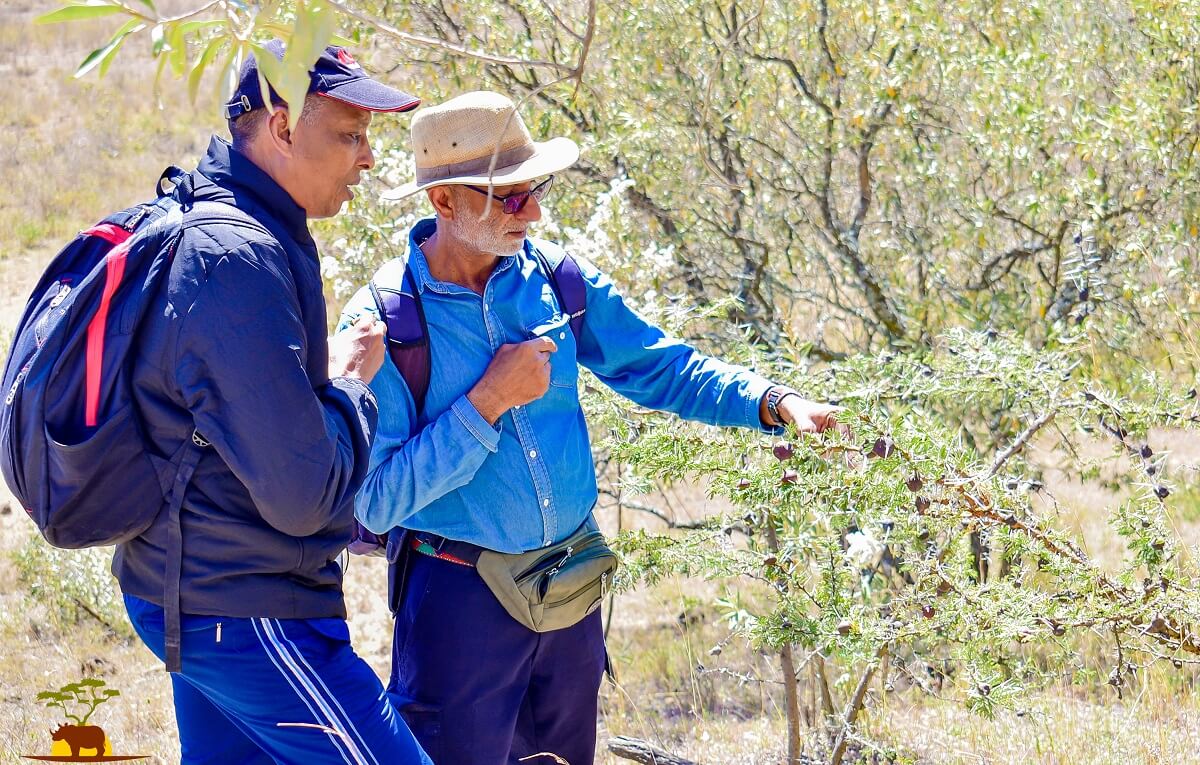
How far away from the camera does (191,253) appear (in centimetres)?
174

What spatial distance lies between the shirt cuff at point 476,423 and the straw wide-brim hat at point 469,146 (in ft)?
1.58

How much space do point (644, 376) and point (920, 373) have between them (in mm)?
912

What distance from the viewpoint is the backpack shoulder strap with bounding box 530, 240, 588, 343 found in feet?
8.63

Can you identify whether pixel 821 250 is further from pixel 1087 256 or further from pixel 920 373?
pixel 920 373

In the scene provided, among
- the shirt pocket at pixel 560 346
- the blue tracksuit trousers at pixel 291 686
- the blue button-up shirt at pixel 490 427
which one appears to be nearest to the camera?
the blue tracksuit trousers at pixel 291 686

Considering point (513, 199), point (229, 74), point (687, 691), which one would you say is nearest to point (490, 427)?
point (513, 199)

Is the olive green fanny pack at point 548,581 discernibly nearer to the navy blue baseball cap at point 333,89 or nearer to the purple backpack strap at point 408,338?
the purple backpack strap at point 408,338

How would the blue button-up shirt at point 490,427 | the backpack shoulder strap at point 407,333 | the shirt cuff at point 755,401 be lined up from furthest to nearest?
the shirt cuff at point 755,401
the backpack shoulder strap at point 407,333
the blue button-up shirt at point 490,427

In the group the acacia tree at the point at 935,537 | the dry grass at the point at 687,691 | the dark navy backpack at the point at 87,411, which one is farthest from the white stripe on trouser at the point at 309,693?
the dry grass at the point at 687,691

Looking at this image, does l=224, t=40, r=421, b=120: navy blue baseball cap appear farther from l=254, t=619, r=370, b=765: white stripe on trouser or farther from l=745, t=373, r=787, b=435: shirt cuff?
l=745, t=373, r=787, b=435: shirt cuff

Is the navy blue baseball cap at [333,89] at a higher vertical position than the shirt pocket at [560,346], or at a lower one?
higher

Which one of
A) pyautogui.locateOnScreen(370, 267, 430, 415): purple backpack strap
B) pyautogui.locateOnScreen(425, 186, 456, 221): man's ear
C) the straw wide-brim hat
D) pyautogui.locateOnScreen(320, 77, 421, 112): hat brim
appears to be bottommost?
pyautogui.locateOnScreen(370, 267, 430, 415): purple backpack strap

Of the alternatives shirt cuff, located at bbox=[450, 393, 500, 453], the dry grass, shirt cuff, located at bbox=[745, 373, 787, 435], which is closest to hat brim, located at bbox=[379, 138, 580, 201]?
shirt cuff, located at bbox=[450, 393, 500, 453]

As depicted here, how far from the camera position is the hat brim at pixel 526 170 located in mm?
2451
